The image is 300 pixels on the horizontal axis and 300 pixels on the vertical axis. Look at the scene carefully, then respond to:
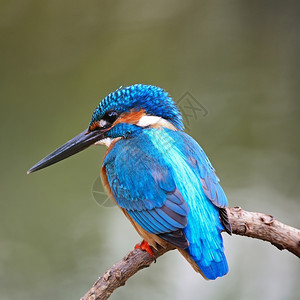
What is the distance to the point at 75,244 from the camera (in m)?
2.60

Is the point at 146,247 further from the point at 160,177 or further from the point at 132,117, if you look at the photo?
the point at 132,117

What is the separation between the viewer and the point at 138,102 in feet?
6.93

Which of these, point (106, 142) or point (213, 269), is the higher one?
point (106, 142)

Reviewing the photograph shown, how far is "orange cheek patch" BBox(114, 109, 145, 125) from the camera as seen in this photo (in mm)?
2102

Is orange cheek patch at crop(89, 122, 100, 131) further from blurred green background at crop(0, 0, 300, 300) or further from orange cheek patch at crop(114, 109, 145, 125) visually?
blurred green background at crop(0, 0, 300, 300)

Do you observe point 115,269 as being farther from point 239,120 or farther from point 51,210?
point 239,120

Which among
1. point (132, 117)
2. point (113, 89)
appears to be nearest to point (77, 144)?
point (132, 117)

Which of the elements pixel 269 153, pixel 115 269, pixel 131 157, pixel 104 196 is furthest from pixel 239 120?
pixel 115 269

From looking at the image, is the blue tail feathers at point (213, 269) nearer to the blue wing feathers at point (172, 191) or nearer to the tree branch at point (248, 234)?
the blue wing feathers at point (172, 191)

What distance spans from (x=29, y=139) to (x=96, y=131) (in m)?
0.64

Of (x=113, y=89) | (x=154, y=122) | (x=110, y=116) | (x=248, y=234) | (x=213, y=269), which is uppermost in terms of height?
(x=113, y=89)

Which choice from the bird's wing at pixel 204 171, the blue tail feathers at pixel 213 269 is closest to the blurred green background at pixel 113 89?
the bird's wing at pixel 204 171

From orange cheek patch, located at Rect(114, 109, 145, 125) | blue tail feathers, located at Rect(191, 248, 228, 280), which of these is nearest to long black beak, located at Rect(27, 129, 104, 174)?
orange cheek patch, located at Rect(114, 109, 145, 125)

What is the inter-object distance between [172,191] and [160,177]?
7 cm
